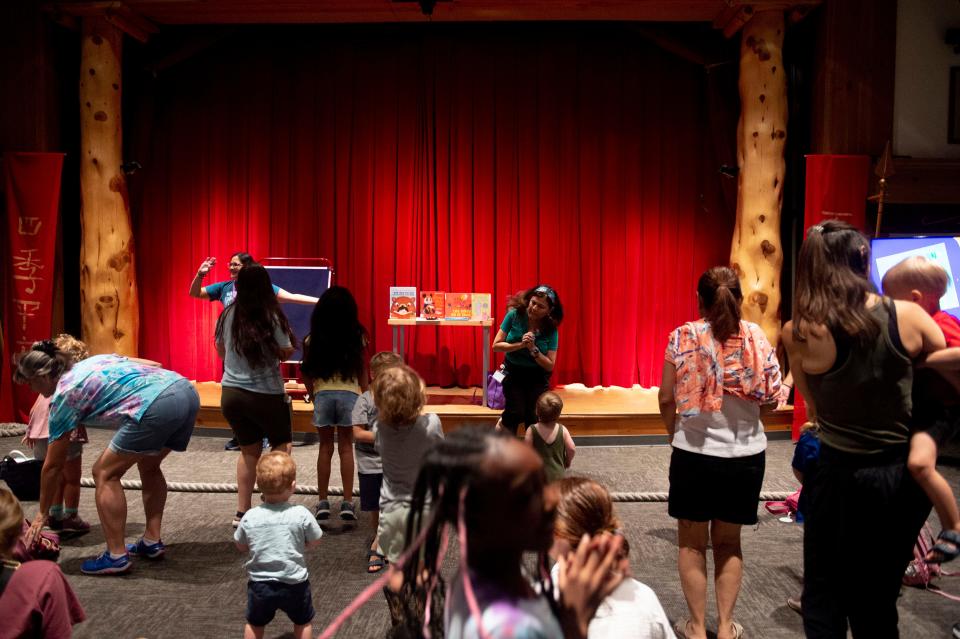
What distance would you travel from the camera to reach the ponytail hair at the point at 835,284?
2.06 meters

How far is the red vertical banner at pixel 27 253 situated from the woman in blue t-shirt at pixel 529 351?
183 inches

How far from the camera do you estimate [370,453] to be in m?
3.84

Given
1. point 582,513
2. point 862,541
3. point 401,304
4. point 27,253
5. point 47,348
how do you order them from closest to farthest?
point 582,513, point 862,541, point 47,348, point 27,253, point 401,304

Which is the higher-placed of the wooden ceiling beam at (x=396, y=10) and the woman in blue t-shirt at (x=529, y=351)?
the wooden ceiling beam at (x=396, y=10)

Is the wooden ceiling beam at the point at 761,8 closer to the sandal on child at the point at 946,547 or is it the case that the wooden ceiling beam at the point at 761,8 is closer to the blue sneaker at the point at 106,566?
the sandal on child at the point at 946,547

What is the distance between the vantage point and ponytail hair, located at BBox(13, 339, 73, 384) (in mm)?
3607

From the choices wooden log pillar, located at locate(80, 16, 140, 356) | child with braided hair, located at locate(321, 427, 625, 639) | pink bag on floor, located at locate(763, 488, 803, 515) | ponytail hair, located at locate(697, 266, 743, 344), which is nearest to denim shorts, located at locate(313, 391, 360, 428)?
ponytail hair, located at locate(697, 266, 743, 344)

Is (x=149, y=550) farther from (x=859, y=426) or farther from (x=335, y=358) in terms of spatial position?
(x=859, y=426)

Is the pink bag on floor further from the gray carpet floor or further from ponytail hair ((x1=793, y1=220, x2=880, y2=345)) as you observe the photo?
ponytail hair ((x1=793, y1=220, x2=880, y2=345))

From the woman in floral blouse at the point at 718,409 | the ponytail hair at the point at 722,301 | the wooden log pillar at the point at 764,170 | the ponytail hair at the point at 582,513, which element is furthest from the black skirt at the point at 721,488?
the wooden log pillar at the point at 764,170

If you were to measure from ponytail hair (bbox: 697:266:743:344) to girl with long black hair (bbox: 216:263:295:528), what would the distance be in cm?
221

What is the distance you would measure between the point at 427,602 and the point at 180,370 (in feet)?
26.5

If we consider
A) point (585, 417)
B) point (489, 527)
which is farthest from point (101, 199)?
point (489, 527)

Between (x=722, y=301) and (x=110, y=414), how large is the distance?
2.71 meters
